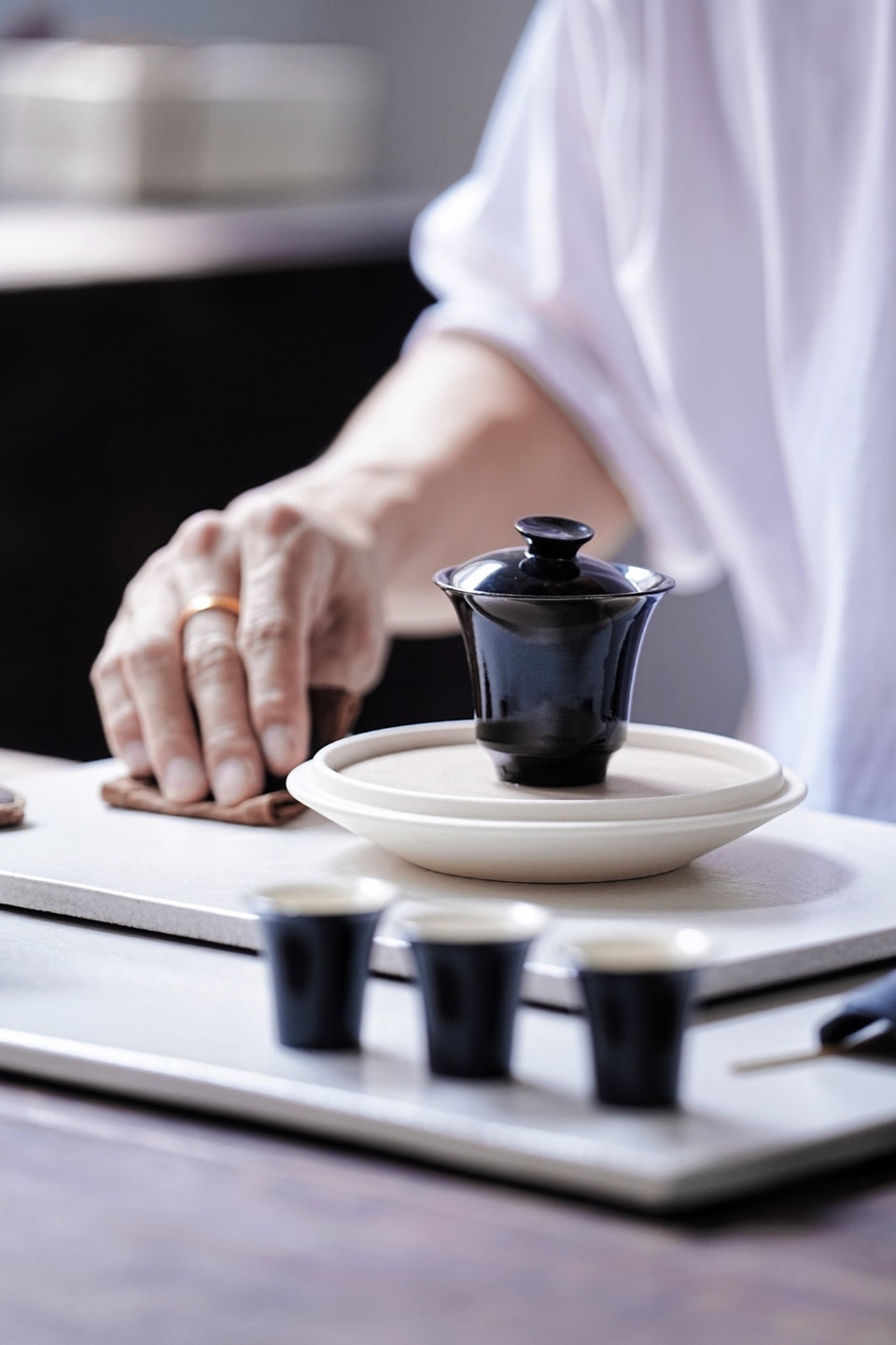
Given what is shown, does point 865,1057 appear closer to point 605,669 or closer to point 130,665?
point 605,669

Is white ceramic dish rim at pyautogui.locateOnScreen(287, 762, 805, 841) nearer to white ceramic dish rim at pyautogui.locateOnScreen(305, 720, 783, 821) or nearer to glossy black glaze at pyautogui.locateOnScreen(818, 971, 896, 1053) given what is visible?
white ceramic dish rim at pyautogui.locateOnScreen(305, 720, 783, 821)

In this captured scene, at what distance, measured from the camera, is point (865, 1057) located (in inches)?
24.3

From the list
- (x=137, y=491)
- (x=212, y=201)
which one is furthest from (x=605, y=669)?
(x=212, y=201)

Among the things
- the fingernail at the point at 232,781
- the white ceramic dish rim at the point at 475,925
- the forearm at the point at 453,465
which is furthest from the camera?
the forearm at the point at 453,465

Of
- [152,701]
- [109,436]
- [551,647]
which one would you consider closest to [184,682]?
[152,701]

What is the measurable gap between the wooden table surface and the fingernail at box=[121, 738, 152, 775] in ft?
1.44

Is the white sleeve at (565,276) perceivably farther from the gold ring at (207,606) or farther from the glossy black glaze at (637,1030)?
the glossy black glaze at (637,1030)

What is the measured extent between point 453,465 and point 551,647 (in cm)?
67

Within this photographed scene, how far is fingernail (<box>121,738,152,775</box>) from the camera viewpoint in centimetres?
101

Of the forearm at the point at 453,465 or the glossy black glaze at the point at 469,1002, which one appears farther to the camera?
the forearm at the point at 453,465

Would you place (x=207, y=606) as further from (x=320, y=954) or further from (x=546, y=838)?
(x=320, y=954)

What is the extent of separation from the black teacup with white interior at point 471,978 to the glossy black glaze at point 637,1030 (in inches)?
1.2

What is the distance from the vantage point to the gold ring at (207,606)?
3.50 ft

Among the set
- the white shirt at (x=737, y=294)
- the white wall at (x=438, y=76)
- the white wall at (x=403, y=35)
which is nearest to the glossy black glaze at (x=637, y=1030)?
the white shirt at (x=737, y=294)
